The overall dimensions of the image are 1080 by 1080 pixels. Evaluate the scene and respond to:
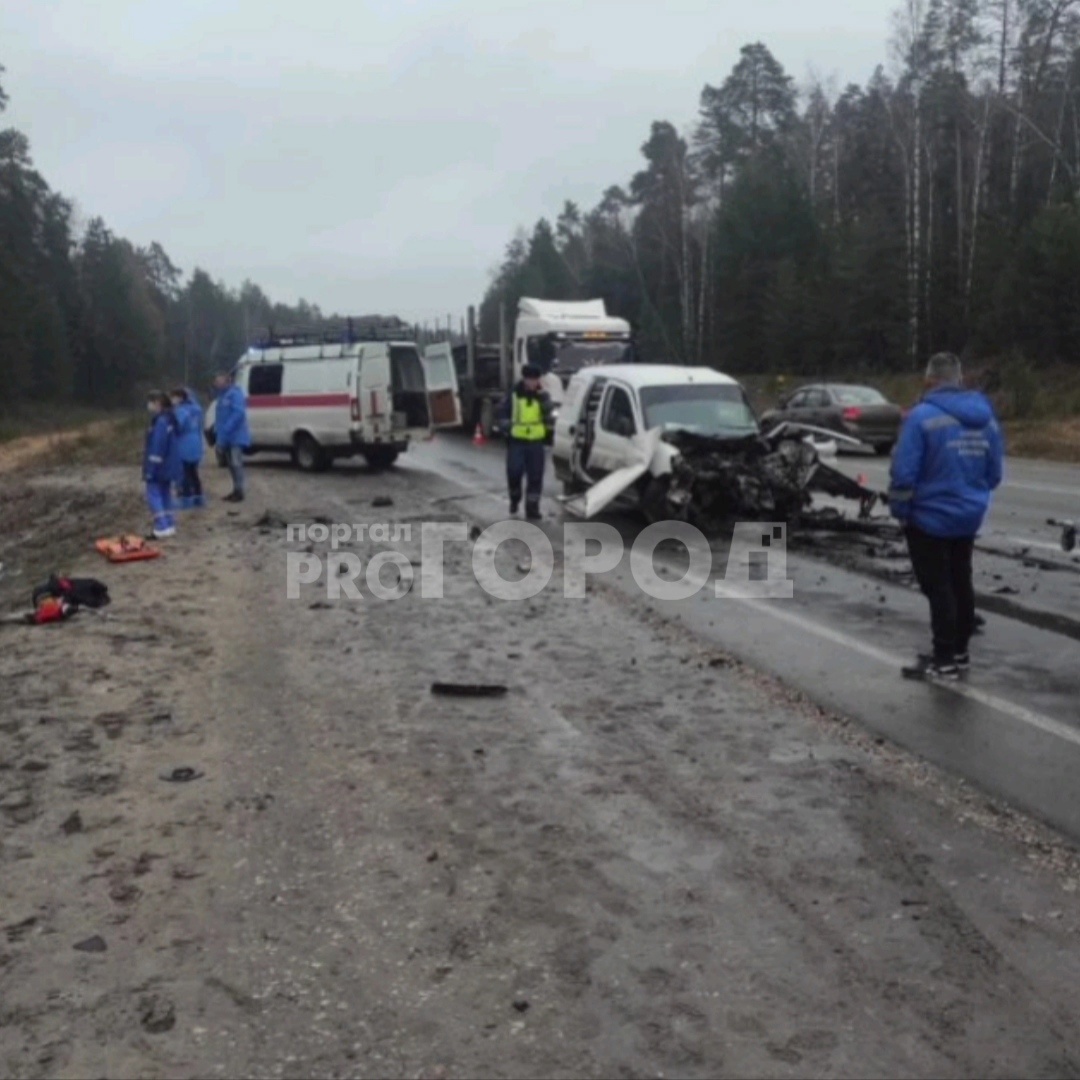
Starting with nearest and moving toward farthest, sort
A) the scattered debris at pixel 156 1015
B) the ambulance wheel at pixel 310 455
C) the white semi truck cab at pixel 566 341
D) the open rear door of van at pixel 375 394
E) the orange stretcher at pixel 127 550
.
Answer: the scattered debris at pixel 156 1015, the orange stretcher at pixel 127 550, the open rear door of van at pixel 375 394, the ambulance wheel at pixel 310 455, the white semi truck cab at pixel 566 341

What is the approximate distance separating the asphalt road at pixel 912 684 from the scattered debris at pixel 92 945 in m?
3.48

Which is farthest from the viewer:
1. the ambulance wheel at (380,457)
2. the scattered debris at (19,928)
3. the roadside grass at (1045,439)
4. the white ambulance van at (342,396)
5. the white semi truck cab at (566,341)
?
the white semi truck cab at (566,341)

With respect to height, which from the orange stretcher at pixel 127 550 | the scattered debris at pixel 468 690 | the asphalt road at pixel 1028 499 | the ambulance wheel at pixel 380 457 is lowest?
the scattered debris at pixel 468 690

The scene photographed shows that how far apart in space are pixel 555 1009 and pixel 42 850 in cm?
240

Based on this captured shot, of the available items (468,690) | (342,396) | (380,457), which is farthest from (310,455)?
(468,690)

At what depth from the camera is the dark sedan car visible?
1073 inches

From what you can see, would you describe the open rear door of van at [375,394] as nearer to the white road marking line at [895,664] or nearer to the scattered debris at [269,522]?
the scattered debris at [269,522]

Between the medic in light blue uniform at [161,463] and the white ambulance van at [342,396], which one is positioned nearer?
the medic in light blue uniform at [161,463]

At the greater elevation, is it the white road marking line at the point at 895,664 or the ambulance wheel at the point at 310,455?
the ambulance wheel at the point at 310,455

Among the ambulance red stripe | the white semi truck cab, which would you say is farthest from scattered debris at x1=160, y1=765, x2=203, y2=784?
the white semi truck cab

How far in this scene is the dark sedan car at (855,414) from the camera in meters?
27.2

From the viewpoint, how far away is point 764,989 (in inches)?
157

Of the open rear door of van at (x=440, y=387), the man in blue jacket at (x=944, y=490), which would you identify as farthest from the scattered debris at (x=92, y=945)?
the open rear door of van at (x=440, y=387)

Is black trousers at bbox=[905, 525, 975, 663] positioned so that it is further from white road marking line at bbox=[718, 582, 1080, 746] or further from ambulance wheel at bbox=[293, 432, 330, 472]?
ambulance wheel at bbox=[293, 432, 330, 472]
